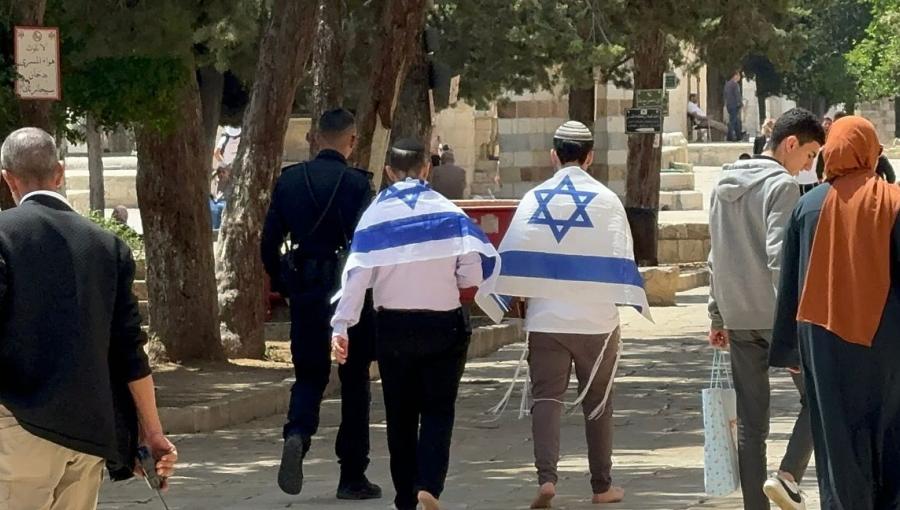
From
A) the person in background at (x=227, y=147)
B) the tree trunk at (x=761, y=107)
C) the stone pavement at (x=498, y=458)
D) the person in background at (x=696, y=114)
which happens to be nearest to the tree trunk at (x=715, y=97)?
the tree trunk at (x=761, y=107)

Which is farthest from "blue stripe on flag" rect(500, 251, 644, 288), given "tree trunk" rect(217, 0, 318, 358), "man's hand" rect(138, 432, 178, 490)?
"tree trunk" rect(217, 0, 318, 358)

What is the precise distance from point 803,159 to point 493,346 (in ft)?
38.2

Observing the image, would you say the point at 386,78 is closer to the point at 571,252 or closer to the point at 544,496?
the point at 571,252

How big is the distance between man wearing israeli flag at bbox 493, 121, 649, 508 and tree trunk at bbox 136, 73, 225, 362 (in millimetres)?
7308

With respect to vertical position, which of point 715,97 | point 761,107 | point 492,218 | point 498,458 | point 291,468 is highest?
point 715,97

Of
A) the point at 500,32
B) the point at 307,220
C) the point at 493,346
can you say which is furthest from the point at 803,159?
the point at 500,32

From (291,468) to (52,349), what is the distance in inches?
140

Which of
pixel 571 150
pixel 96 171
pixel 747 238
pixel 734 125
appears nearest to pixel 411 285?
pixel 571 150

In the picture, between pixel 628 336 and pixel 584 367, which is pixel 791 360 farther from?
pixel 628 336

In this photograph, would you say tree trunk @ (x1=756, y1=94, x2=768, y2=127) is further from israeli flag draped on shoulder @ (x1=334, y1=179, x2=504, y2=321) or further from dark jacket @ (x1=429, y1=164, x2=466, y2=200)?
israeli flag draped on shoulder @ (x1=334, y1=179, x2=504, y2=321)

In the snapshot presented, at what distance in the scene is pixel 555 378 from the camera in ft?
29.6

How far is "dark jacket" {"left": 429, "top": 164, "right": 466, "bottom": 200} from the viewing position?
77.0ft

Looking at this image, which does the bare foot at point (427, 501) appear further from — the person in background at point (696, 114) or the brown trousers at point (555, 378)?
the person in background at point (696, 114)

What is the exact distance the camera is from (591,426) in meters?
9.17
